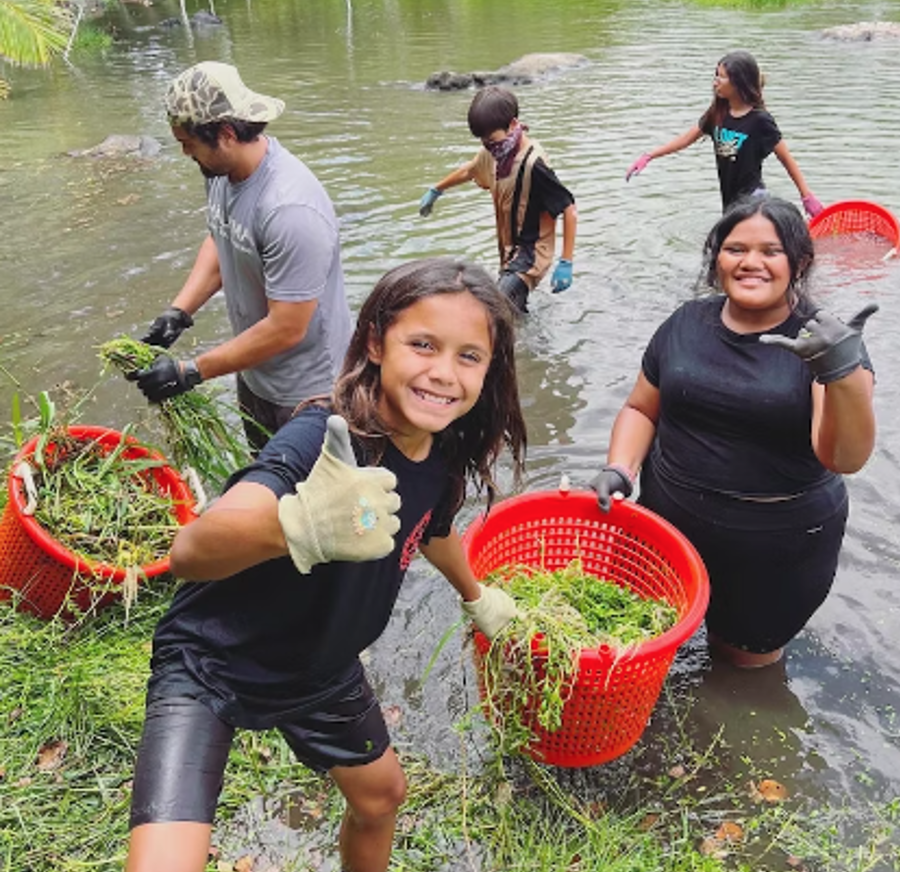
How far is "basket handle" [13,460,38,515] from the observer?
10.3 ft

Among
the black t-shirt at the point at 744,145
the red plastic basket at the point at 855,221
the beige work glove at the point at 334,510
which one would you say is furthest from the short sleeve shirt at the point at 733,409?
the red plastic basket at the point at 855,221

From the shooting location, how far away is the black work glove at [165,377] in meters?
3.15

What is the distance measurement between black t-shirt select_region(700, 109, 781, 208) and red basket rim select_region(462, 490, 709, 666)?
151 inches

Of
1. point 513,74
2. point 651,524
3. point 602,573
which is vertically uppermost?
point 651,524

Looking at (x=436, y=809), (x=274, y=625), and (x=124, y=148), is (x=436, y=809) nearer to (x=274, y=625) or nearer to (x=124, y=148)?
(x=274, y=625)

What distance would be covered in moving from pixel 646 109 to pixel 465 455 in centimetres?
1150

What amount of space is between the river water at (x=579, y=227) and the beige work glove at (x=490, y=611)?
A: 0.81 meters

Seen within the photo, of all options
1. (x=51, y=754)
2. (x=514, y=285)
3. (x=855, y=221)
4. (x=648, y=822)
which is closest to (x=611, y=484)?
(x=648, y=822)

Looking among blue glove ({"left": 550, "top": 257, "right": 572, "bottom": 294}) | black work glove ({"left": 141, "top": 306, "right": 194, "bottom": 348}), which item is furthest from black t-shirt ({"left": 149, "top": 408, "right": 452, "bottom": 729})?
blue glove ({"left": 550, "top": 257, "right": 572, "bottom": 294})

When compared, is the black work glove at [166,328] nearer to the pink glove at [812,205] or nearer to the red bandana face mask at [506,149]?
the red bandana face mask at [506,149]

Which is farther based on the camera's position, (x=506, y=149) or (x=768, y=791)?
(x=506, y=149)

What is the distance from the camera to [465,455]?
2.17 metres

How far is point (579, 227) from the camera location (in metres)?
8.12

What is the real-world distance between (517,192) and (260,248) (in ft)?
9.03
